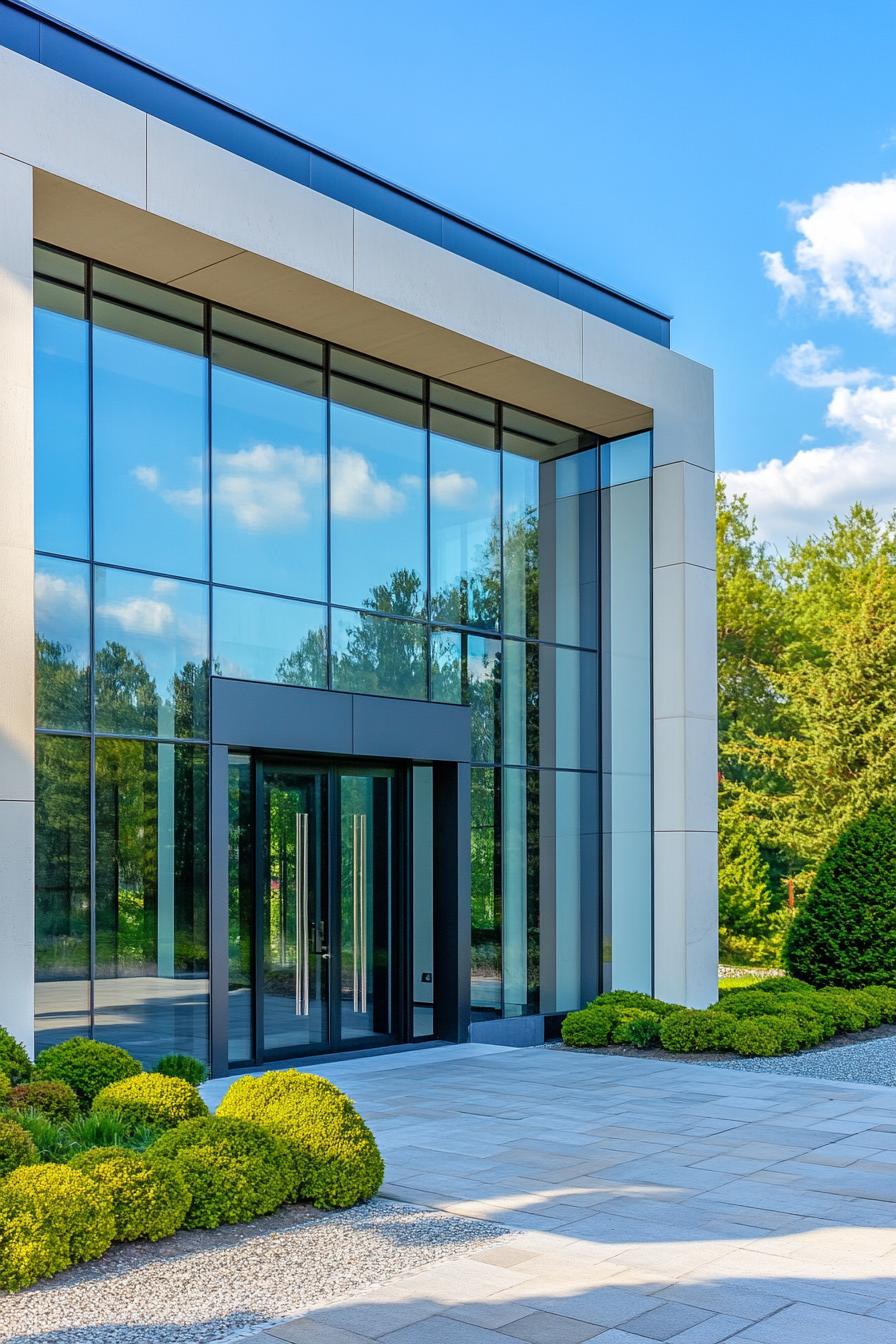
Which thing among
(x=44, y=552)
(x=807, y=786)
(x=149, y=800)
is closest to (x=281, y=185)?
(x=44, y=552)

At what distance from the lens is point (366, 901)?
12922 millimetres

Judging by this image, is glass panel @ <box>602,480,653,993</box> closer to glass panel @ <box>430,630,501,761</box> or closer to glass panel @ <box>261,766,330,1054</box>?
glass panel @ <box>430,630,501,761</box>

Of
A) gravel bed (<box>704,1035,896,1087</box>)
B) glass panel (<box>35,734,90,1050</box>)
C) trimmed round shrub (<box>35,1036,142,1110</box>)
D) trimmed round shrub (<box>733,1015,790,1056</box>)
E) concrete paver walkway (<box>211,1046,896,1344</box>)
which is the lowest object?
gravel bed (<box>704,1035,896,1087</box>)

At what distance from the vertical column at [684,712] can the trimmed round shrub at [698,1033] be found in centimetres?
225

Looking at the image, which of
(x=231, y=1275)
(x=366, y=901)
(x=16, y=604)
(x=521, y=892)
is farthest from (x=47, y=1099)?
(x=521, y=892)

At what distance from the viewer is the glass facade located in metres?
10.5

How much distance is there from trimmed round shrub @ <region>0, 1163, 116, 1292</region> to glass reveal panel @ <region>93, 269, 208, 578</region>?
618cm

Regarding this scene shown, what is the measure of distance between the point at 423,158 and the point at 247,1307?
15422 millimetres

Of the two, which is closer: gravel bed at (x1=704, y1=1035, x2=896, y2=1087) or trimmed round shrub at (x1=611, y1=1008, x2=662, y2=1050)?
gravel bed at (x1=704, y1=1035, x2=896, y2=1087)

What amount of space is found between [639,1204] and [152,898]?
5.36 meters

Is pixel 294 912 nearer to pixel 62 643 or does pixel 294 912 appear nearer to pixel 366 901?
pixel 366 901

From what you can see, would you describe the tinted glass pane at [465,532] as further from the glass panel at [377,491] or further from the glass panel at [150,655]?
the glass panel at [150,655]

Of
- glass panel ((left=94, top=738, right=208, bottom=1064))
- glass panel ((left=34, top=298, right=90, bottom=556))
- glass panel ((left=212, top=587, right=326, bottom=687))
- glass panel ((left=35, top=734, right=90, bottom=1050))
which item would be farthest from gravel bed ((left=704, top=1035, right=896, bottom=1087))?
glass panel ((left=34, top=298, right=90, bottom=556))

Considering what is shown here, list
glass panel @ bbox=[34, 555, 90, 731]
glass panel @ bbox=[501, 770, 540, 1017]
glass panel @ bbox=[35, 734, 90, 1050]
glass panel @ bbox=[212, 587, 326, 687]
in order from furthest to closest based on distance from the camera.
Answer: glass panel @ bbox=[501, 770, 540, 1017]
glass panel @ bbox=[212, 587, 326, 687]
glass panel @ bbox=[34, 555, 90, 731]
glass panel @ bbox=[35, 734, 90, 1050]
